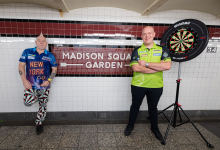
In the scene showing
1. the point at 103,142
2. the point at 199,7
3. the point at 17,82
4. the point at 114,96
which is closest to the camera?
the point at 103,142

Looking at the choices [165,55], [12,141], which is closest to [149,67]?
[165,55]

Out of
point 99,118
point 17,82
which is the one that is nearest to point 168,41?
point 99,118

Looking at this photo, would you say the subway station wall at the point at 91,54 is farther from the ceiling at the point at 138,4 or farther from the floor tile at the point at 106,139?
the floor tile at the point at 106,139

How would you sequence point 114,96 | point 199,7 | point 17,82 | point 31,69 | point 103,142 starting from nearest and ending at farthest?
point 103,142
point 31,69
point 199,7
point 17,82
point 114,96

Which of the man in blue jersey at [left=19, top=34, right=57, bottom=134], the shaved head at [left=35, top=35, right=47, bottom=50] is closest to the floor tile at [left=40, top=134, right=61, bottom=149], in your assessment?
the man in blue jersey at [left=19, top=34, right=57, bottom=134]

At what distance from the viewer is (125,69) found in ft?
8.39

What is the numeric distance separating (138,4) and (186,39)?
96 cm

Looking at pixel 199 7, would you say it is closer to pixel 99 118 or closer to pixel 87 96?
pixel 87 96

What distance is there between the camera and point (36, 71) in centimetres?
210

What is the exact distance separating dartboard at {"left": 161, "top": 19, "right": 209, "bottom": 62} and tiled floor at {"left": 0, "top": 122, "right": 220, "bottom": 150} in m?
1.30

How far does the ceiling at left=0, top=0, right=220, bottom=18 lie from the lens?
2.01 meters

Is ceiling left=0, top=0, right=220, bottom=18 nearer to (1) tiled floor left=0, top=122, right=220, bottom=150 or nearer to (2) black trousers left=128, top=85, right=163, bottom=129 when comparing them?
(2) black trousers left=128, top=85, right=163, bottom=129

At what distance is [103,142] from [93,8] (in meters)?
2.34

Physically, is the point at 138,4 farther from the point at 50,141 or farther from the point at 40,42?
the point at 50,141
